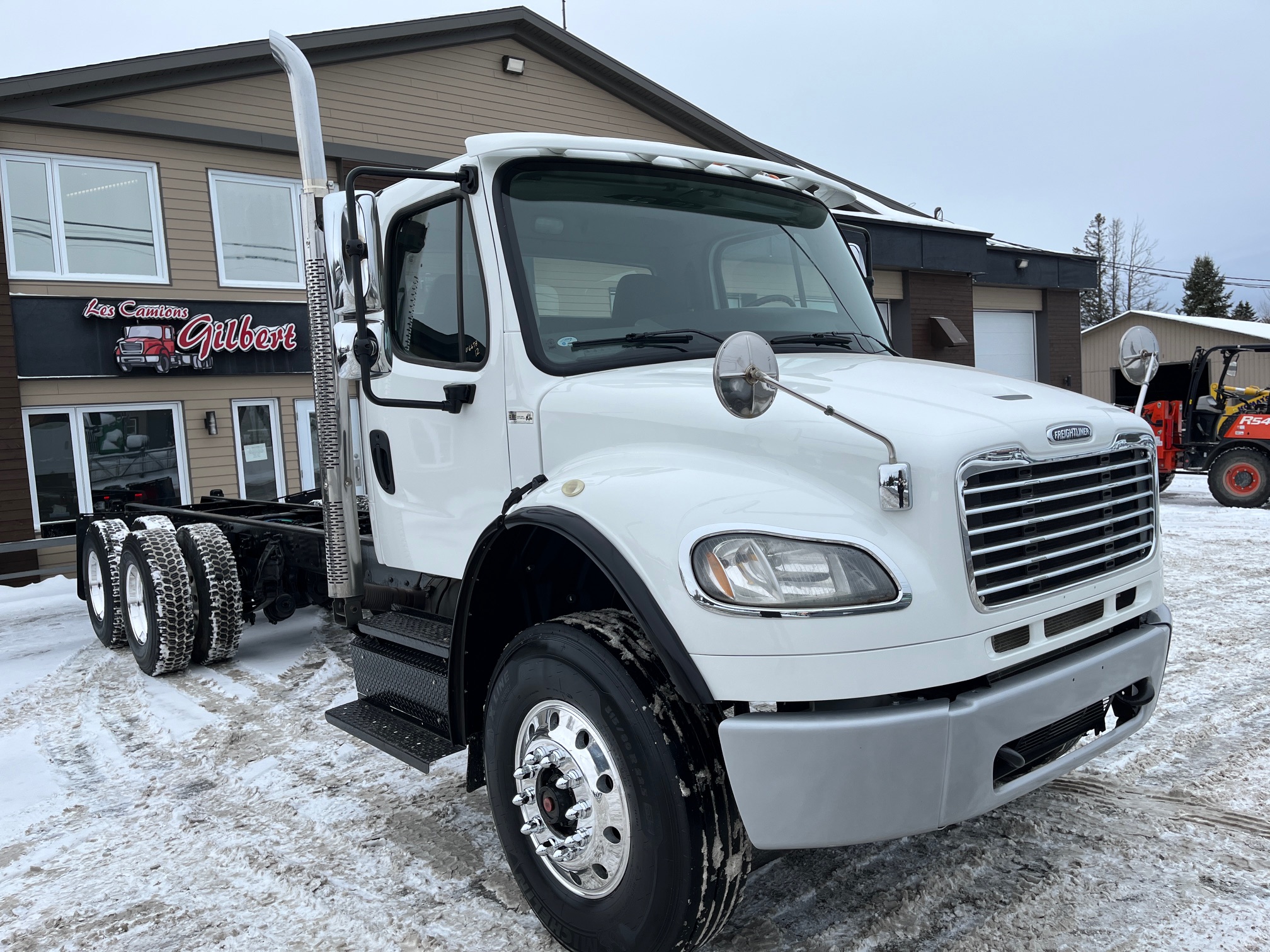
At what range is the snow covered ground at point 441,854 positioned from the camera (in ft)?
9.36

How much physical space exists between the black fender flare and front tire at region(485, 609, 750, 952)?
0.13m

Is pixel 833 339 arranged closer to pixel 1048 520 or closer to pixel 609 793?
pixel 1048 520

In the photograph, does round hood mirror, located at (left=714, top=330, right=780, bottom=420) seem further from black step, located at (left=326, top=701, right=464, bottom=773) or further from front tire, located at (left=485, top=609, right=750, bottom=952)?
black step, located at (left=326, top=701, right=464, bottom=773)

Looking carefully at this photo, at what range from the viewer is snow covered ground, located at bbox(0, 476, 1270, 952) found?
9.36 feet

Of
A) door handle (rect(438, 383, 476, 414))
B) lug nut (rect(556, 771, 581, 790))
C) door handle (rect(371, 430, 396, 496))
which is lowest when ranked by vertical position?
lug nut (rect(556, 771, 581, 790))

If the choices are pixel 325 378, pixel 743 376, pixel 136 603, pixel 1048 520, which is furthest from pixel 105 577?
pixel 1048 520

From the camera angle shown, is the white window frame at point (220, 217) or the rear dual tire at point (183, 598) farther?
the white window frame at point (220, 217)

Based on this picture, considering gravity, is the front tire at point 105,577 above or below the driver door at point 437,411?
below

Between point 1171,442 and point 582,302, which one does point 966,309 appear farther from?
point 582,302

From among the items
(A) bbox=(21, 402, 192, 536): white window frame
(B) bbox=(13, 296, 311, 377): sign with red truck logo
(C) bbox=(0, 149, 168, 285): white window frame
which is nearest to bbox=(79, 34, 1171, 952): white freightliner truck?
(B) bbox=(13, 296, 311, 377): sign with red truck logo

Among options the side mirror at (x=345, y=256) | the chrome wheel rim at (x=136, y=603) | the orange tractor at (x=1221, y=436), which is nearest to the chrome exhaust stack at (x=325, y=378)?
the side mirror at (x=345, y=256)

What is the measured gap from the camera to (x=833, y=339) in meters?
3.55

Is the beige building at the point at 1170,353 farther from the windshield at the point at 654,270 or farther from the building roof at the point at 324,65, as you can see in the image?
the windshield at the point at 654,270

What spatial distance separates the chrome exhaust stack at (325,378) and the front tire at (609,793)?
4.57ft
